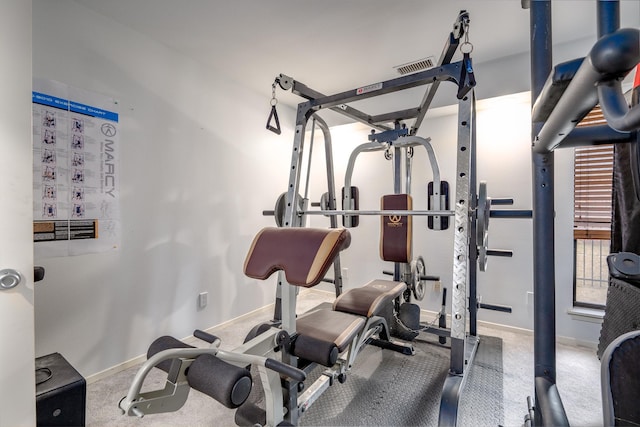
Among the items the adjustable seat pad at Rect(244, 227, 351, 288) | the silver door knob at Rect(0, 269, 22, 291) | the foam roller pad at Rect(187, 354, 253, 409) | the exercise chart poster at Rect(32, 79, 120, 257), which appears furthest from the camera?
the exercise chart poster at Rect(32, 79, 120, 257)

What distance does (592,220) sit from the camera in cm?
245

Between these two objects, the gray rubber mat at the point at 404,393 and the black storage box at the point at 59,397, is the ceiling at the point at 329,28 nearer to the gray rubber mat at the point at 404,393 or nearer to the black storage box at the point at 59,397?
the black storage box at the point at 59,397

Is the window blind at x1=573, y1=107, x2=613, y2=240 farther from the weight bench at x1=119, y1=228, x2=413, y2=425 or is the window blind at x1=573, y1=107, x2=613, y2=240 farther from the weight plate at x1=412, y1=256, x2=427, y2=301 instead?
the weight bench at x1=119, y1=228, x2=413, y2=425

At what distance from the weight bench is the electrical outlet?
1.26 metres

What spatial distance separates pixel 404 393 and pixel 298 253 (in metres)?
1.29

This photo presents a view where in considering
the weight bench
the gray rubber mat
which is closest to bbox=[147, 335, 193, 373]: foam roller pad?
the weight bench

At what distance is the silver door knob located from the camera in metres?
1.05

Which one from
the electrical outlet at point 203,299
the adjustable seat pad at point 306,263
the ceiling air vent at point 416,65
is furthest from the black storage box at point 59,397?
the ceiling air vent at point 416,65

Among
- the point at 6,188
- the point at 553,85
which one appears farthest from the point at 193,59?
the point at 553,85

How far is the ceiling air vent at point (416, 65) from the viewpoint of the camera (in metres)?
2.52

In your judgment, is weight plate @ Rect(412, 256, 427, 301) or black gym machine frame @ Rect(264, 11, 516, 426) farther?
weight plate @ Rect(412, 256, 427, 301)

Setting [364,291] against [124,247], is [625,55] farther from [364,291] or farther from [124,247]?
[124,247]

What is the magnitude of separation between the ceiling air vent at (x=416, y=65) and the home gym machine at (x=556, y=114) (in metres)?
1.70

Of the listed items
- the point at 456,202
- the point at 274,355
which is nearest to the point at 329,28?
the point at 456,202
